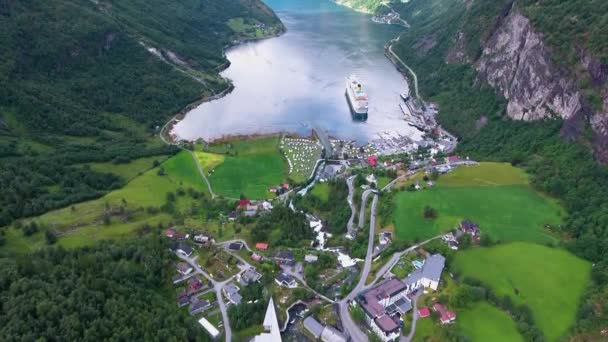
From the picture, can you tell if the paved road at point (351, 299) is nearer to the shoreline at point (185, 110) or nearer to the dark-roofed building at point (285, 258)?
the dark-roofed building at point (285, 258)

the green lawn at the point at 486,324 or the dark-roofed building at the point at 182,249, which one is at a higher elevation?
the green lawn at the point at 486,324

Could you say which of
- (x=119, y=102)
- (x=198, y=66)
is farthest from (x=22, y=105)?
(x=198, y=66)

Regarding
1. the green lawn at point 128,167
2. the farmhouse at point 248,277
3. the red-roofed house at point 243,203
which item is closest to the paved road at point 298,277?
the farmhouse at point 248,277

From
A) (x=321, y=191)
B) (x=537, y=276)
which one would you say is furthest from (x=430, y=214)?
(x=321, y=191)

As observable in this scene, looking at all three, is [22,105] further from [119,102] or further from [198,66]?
[198,66]

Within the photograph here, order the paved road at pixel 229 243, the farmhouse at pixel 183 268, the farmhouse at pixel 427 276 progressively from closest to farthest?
1. the farmhouse at pixel 427 276
2. the farmhouse at pixel 183 268
3. the paved road at pixel 229 243

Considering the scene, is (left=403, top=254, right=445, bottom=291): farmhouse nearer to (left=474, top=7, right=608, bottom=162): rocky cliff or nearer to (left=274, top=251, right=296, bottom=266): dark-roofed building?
(left=274, top=251, right=296, bottom=266): dark-roofed building

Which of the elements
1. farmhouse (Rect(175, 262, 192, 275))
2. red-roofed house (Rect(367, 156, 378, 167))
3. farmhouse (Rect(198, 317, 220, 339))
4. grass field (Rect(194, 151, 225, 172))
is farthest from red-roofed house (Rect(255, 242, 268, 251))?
red-roofed house (Rect(367, 156, 378, 167))
